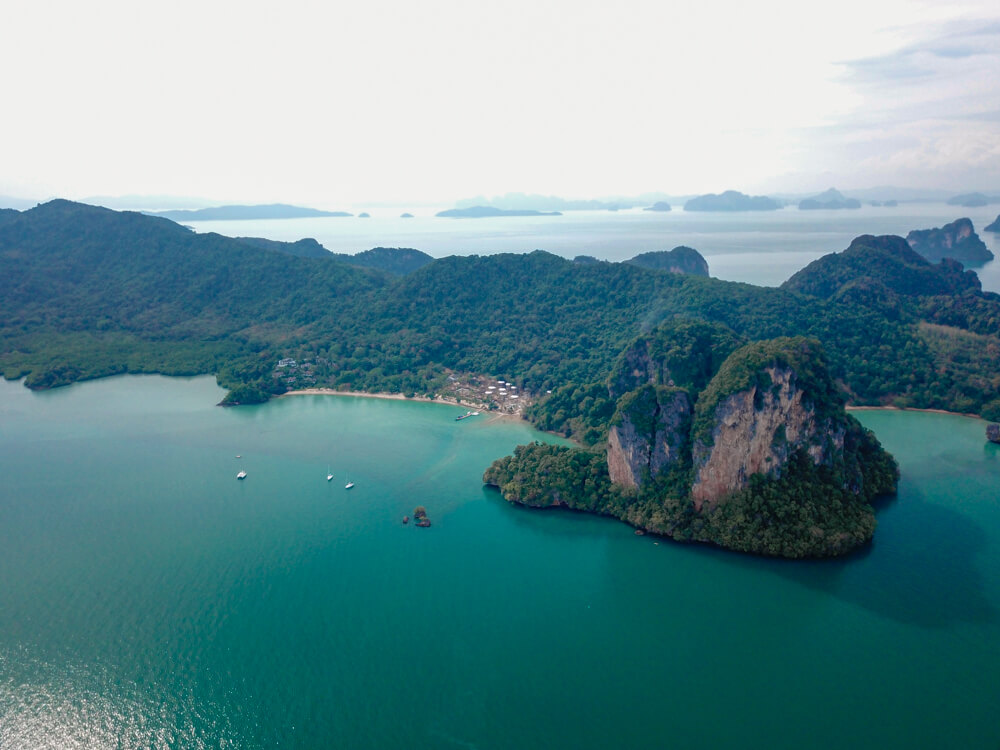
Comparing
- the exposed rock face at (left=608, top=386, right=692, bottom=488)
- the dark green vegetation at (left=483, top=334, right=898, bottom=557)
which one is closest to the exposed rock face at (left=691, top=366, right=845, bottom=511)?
the dark green vegetation at (left=483, top=334, right=898, bottom=557)

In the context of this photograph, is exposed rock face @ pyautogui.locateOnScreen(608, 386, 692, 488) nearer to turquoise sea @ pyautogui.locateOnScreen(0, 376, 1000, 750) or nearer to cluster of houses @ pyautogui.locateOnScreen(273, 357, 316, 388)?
turquoise sea @ pyautogui.locateOnScreen(0, 376, 1000, 750)

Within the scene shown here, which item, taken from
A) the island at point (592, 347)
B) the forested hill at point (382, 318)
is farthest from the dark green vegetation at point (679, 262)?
the forested hill at point (382, 318)

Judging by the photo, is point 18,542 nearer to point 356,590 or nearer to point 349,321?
point 356,590

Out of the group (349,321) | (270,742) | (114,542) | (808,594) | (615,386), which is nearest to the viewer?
(270,742)

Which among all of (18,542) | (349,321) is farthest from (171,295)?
(18,542)

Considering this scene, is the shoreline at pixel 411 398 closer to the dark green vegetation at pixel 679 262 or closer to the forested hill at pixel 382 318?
the forested hill at pixel 382 318

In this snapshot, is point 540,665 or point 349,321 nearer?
point 540,665

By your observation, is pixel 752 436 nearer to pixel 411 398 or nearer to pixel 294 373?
pixel 411 398
